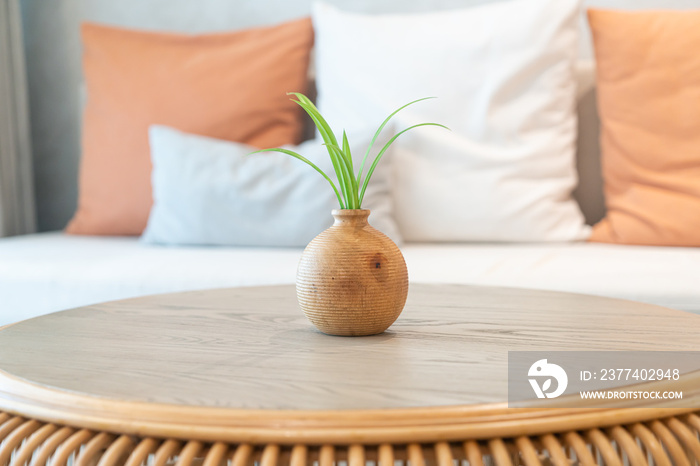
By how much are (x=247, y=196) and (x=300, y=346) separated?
0.92 meters

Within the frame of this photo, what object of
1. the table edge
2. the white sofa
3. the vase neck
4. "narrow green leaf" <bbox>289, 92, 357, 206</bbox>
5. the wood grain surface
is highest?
"narrow green leaf" <bbox>289, 92, 357, 206</bbox>

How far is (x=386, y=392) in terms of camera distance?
1.76 ft

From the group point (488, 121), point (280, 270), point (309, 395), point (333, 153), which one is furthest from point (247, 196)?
point (309, 395)

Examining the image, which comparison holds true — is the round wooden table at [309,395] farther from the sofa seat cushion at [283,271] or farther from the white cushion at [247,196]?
the white cushion at [247,196]

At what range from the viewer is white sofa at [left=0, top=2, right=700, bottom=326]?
3.93 ft

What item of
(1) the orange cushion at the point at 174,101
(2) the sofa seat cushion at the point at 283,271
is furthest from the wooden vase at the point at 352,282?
(1) the orange cushion at the point at 174,101

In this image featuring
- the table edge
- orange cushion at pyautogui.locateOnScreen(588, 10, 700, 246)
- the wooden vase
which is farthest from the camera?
orange cushion at pyautogui.locateOnScreen(588, 10, 700, 246)

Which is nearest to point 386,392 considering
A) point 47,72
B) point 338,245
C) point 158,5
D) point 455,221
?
point 338,245

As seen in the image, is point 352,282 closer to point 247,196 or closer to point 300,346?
point 300,346

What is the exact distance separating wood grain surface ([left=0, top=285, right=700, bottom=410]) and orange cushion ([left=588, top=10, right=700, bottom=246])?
2.23ft

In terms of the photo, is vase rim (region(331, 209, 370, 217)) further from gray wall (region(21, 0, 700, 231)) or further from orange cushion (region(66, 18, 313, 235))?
gray wall (region(21, 0, 700, 231))

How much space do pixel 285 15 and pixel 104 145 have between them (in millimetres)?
687

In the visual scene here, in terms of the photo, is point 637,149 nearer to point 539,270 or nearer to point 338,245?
point 539,270

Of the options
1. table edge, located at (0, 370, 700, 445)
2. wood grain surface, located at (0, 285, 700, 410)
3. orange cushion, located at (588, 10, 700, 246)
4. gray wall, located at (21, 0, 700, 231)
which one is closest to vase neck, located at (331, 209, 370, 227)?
wood grain surface, located at (0, 285, 700, 410)
